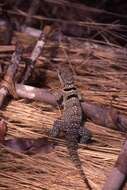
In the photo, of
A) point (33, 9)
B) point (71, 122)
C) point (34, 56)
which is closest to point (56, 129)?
point (71, 122)

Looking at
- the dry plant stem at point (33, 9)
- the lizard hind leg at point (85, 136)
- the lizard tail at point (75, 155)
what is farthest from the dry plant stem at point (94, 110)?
the dry plant stem at point (33, 9)

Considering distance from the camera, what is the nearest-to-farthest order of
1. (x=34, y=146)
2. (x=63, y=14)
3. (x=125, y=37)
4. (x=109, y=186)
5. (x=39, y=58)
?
1. (x=109, y=186)
2. (x=34, y=146)
3. (x=39, y=58)
4. (x=125, y=37)
5. (x=63, y=14)

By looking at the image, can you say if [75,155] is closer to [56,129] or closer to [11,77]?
[56,129]

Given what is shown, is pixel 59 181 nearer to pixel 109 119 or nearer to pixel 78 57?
pixel 109 119

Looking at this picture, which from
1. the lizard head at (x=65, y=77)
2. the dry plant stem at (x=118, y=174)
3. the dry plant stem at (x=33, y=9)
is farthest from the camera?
the dry plant stem at (x=33, y=9)

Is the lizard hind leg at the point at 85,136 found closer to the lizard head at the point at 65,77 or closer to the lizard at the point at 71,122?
the lizard at the point at 71,122

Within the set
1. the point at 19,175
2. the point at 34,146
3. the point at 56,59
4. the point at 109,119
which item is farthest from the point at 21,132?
the point at 56,59

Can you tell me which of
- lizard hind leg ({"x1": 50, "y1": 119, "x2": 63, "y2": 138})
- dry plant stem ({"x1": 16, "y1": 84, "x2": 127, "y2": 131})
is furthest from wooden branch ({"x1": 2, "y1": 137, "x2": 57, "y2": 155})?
dry plant stem ({"x1": 16, "y1": 84, "x2": 127, "y2": 131})
